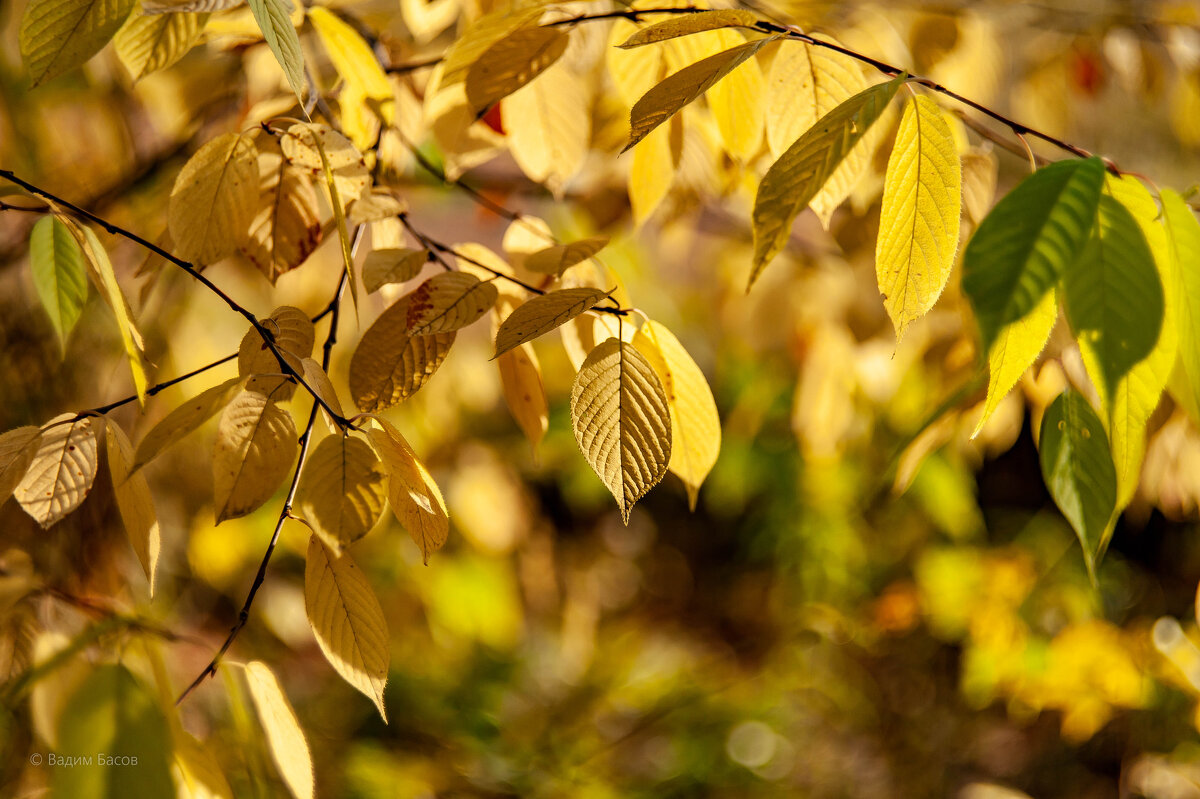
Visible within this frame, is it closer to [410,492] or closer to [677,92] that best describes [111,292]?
[410,492]

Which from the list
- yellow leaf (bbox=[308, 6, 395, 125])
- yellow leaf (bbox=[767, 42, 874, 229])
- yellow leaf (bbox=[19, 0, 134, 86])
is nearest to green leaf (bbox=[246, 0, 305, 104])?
yellow leaf (bbox=[19, 0, 134, 86])

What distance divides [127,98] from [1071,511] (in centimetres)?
139

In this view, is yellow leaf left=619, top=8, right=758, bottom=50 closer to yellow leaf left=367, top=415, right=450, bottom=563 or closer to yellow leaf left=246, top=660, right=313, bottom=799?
yellow leaf left=367, top=415, right=450, bottom=563

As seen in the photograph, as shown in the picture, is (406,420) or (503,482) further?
(503,482)

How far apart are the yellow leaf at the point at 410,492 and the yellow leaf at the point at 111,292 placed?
4.6 inches

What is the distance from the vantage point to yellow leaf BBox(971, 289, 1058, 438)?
36 cm

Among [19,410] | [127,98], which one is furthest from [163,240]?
[127,98]

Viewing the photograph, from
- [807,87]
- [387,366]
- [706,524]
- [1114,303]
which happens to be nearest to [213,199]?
[387,366]

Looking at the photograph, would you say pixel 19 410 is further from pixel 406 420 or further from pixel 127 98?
pixel 406 420

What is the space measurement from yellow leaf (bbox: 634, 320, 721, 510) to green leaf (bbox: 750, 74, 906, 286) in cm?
12

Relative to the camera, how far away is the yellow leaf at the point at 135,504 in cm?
42

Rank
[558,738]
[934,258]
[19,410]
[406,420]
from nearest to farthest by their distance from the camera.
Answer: [934,258] < [19,410] < [406,420] < [558,738]

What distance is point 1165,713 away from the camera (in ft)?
5.41

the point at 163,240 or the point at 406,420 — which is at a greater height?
the point at 163,240
